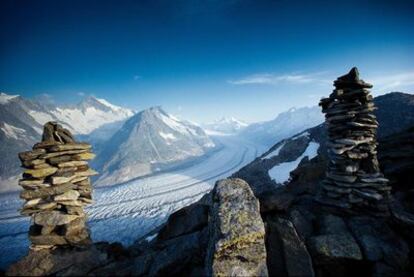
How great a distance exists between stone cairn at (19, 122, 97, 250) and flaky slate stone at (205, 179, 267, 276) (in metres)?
5.44

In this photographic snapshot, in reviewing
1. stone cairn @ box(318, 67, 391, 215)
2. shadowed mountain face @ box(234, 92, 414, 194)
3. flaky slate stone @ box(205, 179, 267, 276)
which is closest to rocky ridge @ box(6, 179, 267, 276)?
flaky slate stone @ box(205, 179, 267, 276)

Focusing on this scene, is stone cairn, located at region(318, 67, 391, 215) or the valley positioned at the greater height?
stone cairn, located at region(318, 67, 391, 215)

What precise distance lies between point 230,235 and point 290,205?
5867mm

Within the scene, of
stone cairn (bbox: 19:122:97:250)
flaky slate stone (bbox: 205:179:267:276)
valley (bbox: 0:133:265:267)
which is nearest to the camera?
flaky slate stone (bbox: 205:179:267:276)

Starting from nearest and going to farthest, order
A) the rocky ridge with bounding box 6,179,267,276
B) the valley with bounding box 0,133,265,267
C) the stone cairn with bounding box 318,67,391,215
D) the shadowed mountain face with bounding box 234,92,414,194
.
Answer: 1. the rocky ridge with bounding box 6,179,267,276
2. the stone cairn with bounding box 318,67,391,215
3. the shadowed mountain face with bounding box 234,92,414,194
4. the valley with bounding box 0,133,265,267

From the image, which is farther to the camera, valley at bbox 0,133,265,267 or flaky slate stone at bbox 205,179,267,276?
valley at bbox 0,133,265,267

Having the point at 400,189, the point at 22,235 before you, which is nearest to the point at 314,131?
the point at 400,189

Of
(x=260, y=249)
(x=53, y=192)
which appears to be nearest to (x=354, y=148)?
(x=260, y=249)

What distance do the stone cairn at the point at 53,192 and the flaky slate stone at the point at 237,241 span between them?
214 inches

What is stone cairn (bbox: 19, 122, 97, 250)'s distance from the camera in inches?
317

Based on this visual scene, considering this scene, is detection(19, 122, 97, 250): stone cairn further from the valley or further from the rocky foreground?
the valley

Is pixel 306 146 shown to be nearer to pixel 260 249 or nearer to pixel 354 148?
pixel 354 148

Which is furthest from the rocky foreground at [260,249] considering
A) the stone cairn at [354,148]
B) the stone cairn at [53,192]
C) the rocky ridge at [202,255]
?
the stone cairn at [53,192]

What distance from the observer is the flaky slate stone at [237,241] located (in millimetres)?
5734
